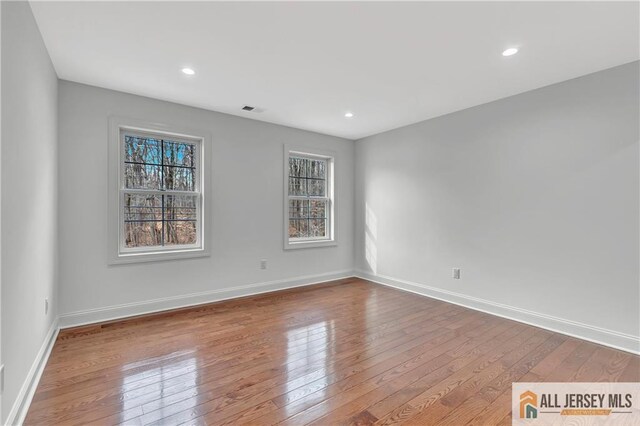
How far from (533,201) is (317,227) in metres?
3.10

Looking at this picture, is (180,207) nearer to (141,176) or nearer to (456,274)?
(141,176)

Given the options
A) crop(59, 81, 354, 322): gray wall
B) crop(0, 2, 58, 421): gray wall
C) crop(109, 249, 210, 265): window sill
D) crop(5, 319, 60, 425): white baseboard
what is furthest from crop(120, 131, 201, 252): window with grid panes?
crop(5, 319, 60, 425): white baseboard

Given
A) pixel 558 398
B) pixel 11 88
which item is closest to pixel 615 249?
pixel 558 398

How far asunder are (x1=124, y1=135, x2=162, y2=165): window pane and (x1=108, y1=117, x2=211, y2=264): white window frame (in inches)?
2.4

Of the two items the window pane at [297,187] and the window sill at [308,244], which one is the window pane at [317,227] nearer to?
the window sill at [308,244]

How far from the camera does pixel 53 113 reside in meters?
2.74

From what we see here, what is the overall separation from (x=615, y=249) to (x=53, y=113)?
523 cm

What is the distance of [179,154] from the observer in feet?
12.6

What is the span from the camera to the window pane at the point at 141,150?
349 cm

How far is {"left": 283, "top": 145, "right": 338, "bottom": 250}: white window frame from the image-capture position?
461cm

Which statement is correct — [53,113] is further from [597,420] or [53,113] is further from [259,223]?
[597,420]

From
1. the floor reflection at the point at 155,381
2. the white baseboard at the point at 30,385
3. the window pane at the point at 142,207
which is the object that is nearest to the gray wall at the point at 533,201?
the floor reflection at the point at 155,381

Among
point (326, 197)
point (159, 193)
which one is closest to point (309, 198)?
A: point (326, 197)

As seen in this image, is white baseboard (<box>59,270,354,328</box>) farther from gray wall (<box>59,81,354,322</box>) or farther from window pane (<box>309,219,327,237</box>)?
window pane (<box>309,219,327,237</box>)
